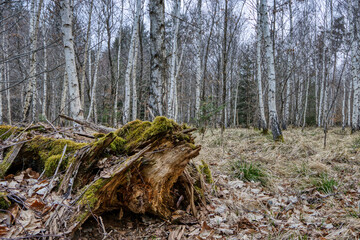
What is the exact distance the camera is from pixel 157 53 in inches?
198

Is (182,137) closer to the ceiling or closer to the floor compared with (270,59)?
closer to the floor

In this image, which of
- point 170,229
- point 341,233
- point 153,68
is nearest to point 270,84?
point 153,68

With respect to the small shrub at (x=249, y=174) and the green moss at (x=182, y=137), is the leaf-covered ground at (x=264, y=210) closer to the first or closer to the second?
the small shrub at (x=249, y=174)

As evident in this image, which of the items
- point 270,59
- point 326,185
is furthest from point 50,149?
point 270,59

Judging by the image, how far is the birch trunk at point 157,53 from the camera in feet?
16.1

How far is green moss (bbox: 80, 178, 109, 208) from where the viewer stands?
188 centimetres

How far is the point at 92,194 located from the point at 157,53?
3.96 m

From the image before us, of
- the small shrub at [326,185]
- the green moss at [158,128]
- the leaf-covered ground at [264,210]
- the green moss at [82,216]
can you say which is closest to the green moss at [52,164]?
the leaf-covered ground at [264,210]

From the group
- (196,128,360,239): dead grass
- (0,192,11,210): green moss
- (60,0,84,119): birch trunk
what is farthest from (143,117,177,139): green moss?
(60,0,84,119): birch trunk

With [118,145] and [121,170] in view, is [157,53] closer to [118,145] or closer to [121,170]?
[118,145]

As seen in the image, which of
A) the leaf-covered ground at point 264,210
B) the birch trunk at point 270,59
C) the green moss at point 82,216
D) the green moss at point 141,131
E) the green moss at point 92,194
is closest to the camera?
the green moss at point 82,216

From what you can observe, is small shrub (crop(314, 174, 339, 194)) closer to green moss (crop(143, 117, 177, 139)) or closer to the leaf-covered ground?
the leaf-covered ground

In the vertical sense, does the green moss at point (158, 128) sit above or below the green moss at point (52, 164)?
above

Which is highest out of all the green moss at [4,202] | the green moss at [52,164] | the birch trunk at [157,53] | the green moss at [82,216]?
the birch trunk at [157,53]
